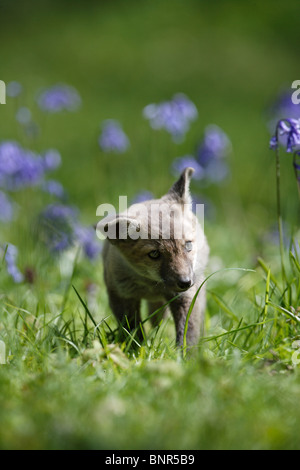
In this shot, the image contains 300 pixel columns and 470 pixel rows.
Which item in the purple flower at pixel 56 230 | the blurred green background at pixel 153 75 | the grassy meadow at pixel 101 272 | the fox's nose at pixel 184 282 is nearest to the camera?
the grassy meadow at pixel 101 272

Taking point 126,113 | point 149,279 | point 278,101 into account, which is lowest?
point 149,279

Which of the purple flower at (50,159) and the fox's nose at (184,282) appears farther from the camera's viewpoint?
the purple flower at (50,159)

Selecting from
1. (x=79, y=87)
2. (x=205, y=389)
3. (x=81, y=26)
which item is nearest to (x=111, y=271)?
(x=205, y=389)

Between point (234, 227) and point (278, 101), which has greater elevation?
point (278, 101)

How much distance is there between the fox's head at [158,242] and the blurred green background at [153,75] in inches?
108

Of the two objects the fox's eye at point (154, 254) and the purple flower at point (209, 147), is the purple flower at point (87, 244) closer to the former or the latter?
the purple flower at point (209, 147)

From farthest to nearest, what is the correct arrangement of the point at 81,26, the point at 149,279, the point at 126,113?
the point at 81,26, the point at 126,113, the point at 149,279

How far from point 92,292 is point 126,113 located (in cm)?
718

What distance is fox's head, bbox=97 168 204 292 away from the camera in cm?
344

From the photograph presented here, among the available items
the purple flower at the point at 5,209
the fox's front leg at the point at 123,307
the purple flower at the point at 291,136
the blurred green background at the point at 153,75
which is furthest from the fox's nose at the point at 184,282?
the purple flower at the point at 5,209

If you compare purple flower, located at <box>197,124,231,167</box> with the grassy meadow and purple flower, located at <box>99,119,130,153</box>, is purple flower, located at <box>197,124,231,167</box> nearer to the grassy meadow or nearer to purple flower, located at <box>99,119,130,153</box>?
the grassy meadow

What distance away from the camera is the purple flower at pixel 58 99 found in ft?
18.5

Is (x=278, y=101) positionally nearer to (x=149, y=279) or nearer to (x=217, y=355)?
(x=149, y=279)

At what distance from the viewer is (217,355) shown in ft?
10.8
